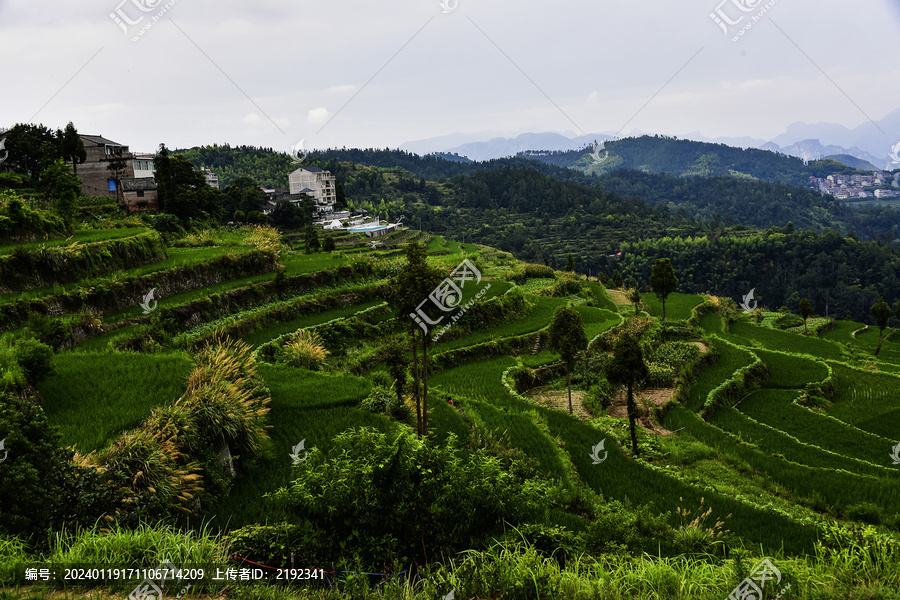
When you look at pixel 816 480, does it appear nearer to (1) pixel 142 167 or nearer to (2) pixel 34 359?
(2) pixel 34 359

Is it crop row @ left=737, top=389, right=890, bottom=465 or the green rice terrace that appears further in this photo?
crop row @ left=737, top=389, right=890, bottom=465

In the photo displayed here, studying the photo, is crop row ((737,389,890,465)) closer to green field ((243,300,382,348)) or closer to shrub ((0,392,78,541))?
green field ((243,300,382,348))

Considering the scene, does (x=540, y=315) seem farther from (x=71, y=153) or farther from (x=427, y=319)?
(x=71, y=153)

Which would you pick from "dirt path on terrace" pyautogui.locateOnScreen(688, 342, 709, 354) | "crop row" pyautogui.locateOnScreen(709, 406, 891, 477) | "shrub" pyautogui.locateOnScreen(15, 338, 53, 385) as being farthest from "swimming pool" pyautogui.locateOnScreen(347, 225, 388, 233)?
"shrub" pyautogui.locateOnScreen(15, 338, 53, 385)

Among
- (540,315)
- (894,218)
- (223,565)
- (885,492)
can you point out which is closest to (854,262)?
(540,315)

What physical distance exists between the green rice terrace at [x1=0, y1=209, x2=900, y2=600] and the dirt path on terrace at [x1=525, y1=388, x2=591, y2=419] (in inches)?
6.0

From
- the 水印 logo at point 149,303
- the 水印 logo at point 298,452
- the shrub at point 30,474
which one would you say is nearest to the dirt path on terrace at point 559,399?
the 水印 logo at point 298,452

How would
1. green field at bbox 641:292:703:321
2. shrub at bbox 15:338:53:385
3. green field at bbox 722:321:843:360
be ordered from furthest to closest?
green field at bbox 641:292:703:321
green field at bbox 722:321:843:360
shrub at bbox 15:338:53:385

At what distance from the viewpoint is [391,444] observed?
23.6 feet

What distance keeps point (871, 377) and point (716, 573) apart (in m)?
23.5

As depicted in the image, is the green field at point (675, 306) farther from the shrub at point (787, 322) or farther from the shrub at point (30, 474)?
the shrub at point (30, 474)

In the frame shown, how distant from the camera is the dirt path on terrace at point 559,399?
55.3ft

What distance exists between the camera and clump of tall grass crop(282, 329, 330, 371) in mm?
15359

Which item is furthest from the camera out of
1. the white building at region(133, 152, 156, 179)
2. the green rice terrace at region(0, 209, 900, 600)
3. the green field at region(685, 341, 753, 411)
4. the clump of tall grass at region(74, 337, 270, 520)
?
the white building at region(133, 152, 156, 179)
